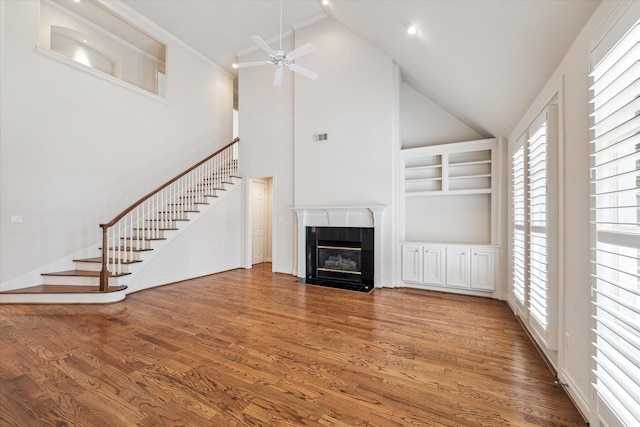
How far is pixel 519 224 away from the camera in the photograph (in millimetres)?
3371

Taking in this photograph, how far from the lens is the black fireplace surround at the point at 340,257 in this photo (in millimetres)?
5250

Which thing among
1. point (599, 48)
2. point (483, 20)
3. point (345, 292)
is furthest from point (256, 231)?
point (599, 48)

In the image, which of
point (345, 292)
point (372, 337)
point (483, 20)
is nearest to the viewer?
point (483, 20)

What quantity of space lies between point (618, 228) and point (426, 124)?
14.4ft

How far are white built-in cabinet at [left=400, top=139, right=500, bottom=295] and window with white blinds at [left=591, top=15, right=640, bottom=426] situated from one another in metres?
3.03

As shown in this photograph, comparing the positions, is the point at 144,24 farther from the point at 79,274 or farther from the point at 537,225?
the point at 537,225

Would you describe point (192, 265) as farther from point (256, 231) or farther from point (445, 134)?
point (445, 134)

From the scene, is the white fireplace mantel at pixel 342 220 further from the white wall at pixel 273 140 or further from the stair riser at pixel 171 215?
the stair riser at pixel 171 215

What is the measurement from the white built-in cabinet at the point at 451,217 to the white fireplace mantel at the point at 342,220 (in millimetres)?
473

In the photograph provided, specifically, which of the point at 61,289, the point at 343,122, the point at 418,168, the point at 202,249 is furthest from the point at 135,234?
the point at 418,168

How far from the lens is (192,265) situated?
5766 mm

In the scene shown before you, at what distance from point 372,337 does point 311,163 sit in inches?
155

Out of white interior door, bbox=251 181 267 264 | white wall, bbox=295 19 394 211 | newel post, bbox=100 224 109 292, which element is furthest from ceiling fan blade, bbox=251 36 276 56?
white interior door, bbox=251 181 267 264

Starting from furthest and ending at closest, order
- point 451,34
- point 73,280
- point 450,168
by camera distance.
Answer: point 450,168 < point 73,280 < point 451,34
